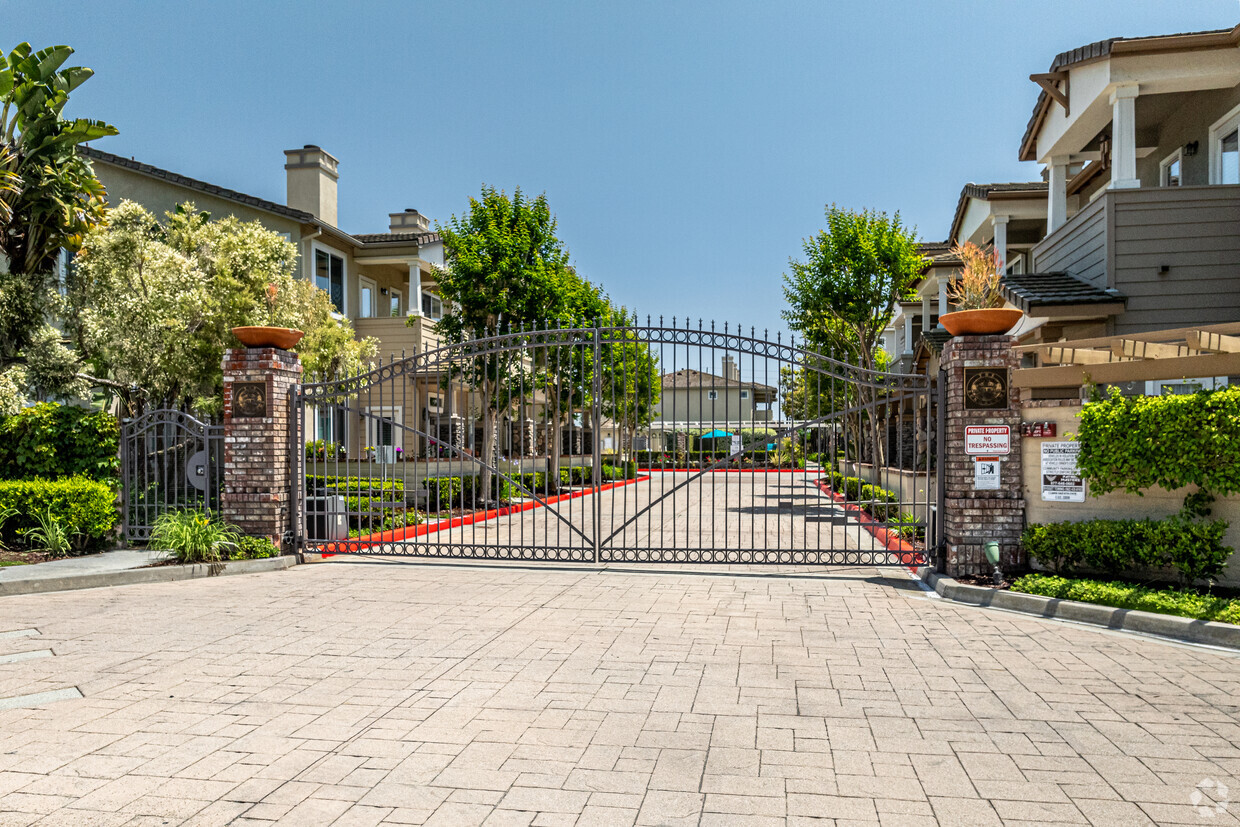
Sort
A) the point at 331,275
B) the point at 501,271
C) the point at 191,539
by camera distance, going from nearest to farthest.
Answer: the point at 191,539
the point at 501,271
the point at 331,275

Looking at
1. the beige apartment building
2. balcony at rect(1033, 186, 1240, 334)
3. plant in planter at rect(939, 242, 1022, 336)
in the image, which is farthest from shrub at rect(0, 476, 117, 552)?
balcony at rect(1033, 186, 1240, 334)

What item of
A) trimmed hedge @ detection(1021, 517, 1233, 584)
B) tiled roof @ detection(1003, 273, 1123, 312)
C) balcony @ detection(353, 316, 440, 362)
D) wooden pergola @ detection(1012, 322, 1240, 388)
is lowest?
trimmed hedge @ detection(1021, 517, 1233, 584)

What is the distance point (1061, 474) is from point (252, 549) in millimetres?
10608

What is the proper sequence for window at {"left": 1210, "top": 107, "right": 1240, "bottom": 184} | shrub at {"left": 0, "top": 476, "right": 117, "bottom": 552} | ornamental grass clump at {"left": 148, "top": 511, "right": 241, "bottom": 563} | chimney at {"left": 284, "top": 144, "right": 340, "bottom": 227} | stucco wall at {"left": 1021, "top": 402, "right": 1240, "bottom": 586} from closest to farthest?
stucco wall at {"left": 1021, "top": 402, "right": 1240, "bottom": 586} < ornamental grass clump at {"left": 148, "top": 511, "right": 241, "bottom": 563} < shrub at {"left": 0, "top": 476, "right": 117, "bottom": 552} < window at {"left": 1210, "top": 107, "right": 1240, "bottom": 184} < chimney at {"left": 284, "top": 144, "right": 340, "bottom": 227}

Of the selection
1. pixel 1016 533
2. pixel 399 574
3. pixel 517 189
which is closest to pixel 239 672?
pixel 399 574

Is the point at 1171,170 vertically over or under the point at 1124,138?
over

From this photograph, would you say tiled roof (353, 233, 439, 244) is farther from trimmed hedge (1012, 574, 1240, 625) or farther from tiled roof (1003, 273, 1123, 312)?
trimmed hedge (1012, 574, 1240, 625)

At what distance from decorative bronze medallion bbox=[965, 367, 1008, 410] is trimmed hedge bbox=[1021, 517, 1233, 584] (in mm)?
1525

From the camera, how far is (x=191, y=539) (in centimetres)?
1092

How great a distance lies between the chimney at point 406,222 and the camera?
32656mm

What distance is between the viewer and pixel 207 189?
2242cm

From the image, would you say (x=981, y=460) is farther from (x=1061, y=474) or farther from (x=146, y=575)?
(x=146, y=575)

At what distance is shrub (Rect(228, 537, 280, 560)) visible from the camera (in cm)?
1141

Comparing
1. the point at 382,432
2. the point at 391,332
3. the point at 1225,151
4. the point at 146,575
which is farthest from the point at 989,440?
the point at 391,332
